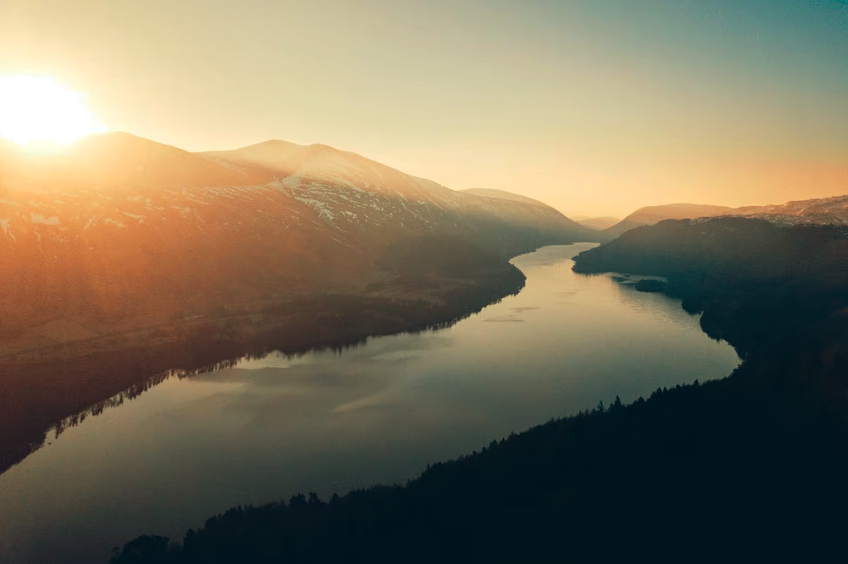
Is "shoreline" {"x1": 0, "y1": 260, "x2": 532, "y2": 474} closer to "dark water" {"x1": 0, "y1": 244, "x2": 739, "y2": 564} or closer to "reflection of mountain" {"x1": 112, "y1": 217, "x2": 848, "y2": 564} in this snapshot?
"dark water" {"x1": 0, "y1": 244, "x2": 739, "y2": 564}

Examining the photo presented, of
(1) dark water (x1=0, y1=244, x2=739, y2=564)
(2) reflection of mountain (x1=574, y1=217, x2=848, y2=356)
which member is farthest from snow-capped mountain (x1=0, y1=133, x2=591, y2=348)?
(2) reflection of mountain (x1=574, y1=217, x2=848, y2=356)

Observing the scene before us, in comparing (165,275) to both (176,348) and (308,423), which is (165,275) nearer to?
(176,348)

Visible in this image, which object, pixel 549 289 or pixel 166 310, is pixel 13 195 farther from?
pixel 549 289

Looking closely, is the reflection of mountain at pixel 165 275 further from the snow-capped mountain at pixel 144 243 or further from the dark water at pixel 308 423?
the dark water at pixel 308 423

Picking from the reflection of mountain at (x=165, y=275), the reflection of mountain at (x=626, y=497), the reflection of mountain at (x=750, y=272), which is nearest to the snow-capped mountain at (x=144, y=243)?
the reflection of mountain at (x=165, y=275)

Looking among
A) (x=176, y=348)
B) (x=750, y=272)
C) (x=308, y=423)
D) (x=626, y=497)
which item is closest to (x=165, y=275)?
(x=176, y=348)

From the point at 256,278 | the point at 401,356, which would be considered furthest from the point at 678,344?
the point at 256,278
